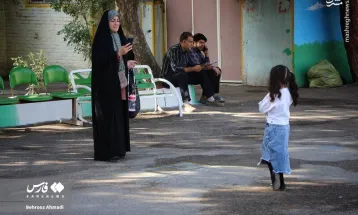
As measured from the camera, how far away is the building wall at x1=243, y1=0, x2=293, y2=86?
17.6 metres

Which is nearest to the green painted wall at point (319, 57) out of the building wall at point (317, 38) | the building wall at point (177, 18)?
the building wall at point (317, 38)

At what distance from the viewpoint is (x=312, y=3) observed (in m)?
17.5

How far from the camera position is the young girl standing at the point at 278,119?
777cm

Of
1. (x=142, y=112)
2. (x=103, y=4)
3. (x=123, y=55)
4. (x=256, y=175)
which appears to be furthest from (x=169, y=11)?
(x=256, y=175)

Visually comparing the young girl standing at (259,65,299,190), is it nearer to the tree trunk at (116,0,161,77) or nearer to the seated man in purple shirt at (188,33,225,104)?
the seated man in purple shirt at (188,33,225,104)

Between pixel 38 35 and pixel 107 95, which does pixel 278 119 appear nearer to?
pixel 107 95

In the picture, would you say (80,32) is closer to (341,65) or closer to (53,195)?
(341,65)

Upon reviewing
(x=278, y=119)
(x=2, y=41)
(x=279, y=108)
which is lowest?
(x=278, y=119)

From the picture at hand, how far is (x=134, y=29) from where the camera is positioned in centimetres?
1535

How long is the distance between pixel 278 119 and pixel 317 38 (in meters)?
10.3

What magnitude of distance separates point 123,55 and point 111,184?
209cm

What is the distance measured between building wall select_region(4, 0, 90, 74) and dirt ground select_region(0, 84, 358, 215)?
322 inches

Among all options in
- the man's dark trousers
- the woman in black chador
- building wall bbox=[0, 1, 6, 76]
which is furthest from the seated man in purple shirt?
building wall bbox=[0, 1, 6, 76]

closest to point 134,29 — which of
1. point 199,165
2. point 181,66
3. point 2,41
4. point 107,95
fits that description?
point 181,66
